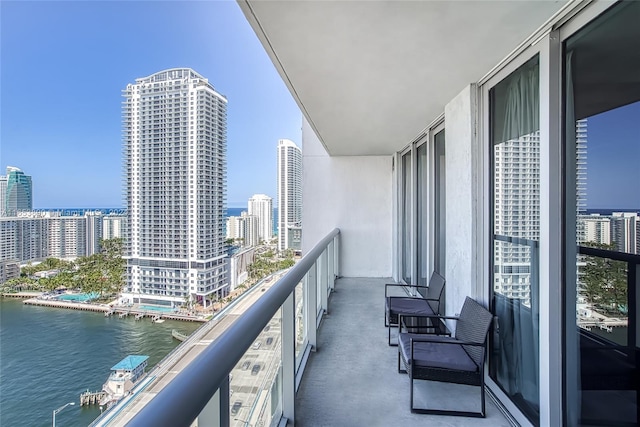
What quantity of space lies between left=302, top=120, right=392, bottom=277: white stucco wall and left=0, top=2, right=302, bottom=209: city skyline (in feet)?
5.28

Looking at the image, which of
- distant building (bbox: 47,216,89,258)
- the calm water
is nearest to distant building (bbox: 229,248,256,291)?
the calm water

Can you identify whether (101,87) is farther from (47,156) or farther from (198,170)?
(198,170)

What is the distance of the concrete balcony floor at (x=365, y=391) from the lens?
215cm

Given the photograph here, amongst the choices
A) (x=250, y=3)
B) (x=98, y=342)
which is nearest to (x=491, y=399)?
(x=250, y=3)

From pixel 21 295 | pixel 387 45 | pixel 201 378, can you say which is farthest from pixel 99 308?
pixel 387 45

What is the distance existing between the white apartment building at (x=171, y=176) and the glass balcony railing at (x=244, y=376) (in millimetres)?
2975

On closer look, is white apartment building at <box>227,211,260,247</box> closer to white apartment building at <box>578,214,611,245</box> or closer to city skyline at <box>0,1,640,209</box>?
city skyline at <box>0,1,640,209</box>

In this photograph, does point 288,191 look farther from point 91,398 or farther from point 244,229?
point 91,398

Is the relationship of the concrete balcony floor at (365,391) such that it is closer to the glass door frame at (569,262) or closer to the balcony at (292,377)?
the balcony at (292,377)

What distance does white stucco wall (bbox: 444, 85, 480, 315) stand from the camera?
9.04ft

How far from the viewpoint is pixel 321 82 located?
2895 millimetres

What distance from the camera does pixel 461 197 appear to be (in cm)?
297

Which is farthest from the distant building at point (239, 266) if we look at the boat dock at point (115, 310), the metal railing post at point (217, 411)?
the metal railing post at point (217, 411)

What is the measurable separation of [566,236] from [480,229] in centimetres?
95
